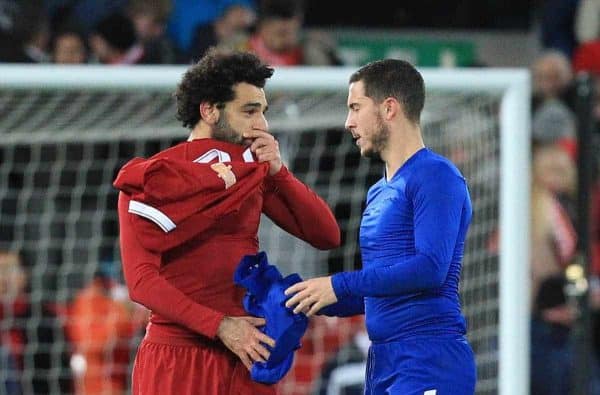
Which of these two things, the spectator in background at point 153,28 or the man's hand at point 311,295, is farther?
the spectator in background at point 153,28

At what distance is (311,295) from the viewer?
368 cm

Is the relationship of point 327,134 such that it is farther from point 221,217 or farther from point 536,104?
point 221,217

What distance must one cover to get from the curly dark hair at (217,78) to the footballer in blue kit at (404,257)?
28 centimetres

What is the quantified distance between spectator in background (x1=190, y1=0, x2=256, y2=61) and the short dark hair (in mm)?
3581

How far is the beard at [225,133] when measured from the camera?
12.9 ft

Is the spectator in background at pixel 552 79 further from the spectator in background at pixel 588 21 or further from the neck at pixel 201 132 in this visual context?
the neck at pixel 201 132

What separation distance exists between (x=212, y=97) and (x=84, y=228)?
3013 mm

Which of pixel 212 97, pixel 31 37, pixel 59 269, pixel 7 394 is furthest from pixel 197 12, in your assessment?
pixel 212 97

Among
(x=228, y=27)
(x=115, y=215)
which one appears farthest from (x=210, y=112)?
(x=228, y=27)

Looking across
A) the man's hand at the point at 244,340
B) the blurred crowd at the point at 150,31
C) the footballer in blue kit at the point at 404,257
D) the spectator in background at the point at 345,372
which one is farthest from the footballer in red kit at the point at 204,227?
the blurred crowd at the point at 150,31

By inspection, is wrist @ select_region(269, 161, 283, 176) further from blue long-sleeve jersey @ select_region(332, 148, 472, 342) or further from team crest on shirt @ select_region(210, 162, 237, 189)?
blue long-sleeve jersey @ select_region(332, 148, 472, 342)

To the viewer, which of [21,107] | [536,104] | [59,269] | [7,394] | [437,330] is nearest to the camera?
[437,330]

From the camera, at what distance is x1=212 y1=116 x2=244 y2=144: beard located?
3.95 metres

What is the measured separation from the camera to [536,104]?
25.4 feet
